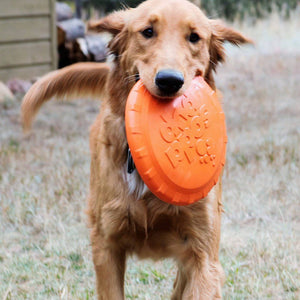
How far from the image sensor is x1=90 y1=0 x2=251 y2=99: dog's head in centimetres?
268

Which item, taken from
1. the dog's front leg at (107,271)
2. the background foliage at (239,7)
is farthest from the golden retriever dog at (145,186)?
the background foliage at (239,7)

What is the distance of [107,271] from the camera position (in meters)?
3.02

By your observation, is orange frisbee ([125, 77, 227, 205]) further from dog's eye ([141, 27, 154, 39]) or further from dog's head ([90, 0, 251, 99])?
dog's eye ([141, 27, 154, 39])

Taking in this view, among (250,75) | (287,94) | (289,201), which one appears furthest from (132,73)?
(250,75)

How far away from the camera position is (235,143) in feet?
21.7

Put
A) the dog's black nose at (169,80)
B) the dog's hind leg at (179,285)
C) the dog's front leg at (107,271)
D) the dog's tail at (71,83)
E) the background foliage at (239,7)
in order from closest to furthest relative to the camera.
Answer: the dog's black nose at (169,80) < the dog's front leg at (107,271) < the dog's hind leg at (179,285) < the dog's tail at (71,83) < the background foliage at (239,7)

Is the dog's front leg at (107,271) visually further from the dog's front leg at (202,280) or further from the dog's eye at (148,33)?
the dog's eye at (148,33)

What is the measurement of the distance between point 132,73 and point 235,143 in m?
3.84

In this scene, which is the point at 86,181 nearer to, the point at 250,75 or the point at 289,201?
the point at 289,201

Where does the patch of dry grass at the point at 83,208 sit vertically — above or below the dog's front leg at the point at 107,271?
below

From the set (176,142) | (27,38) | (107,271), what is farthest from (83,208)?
(27,38)

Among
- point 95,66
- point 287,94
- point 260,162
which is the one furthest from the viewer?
point 287,94

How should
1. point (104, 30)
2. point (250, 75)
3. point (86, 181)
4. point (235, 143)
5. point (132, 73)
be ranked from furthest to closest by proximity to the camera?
1. point (250, 75)
2. point (235, 143)
3. point (86, 181)
4. point (104, 30)
5. point (132, 73)

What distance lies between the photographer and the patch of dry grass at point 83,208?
3756 millimetres
